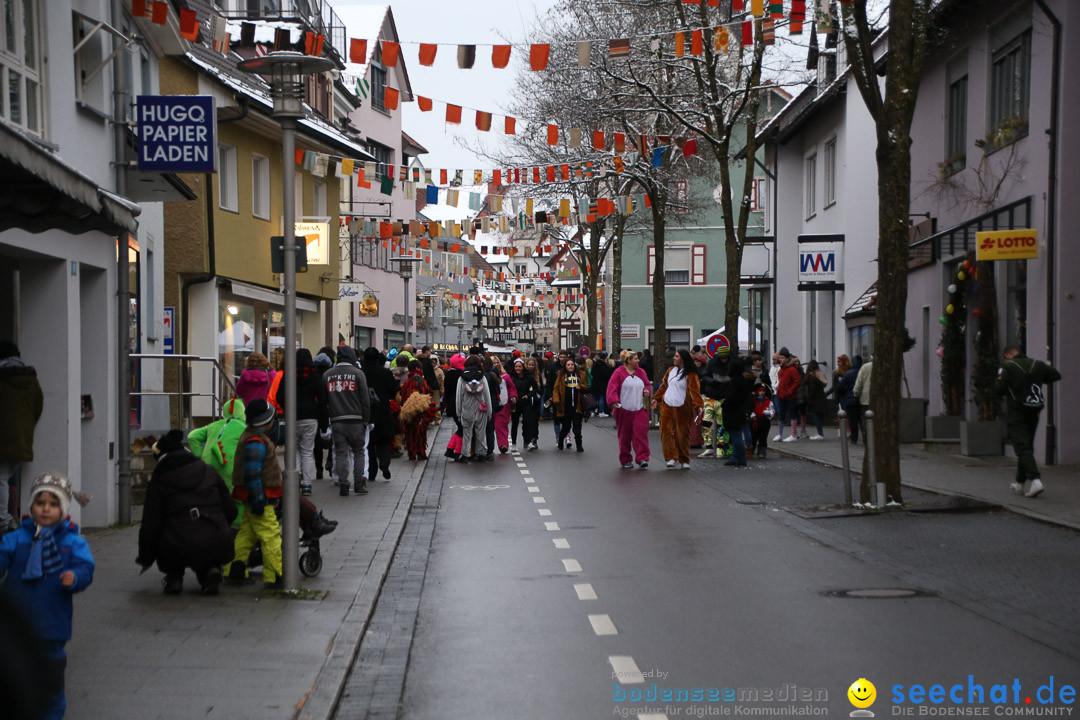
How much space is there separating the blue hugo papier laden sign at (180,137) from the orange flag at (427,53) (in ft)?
15.3

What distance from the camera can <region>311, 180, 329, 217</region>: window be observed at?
103ft

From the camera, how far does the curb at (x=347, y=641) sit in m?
6.17

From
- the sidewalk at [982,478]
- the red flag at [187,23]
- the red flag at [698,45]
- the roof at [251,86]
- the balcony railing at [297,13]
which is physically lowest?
the sidewalk at [982,478]

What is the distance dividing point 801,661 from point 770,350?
32772 mm

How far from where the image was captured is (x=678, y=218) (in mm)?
46375

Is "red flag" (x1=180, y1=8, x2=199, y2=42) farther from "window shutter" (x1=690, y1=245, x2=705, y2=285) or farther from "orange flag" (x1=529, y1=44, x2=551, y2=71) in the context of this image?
"window shutter" (x1=690, y1=245, x2=705, y2=285)

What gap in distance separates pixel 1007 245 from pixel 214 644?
14098mm

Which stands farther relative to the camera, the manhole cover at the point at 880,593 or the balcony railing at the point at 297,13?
the balcony railing at the point at 297,13

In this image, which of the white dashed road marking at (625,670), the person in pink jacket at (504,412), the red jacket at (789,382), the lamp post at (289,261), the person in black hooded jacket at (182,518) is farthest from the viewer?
the red jacket at (789,382)

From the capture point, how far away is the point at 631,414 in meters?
20.8

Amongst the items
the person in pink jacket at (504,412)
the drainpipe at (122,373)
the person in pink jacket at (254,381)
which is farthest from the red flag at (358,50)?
the person in pink jacket at (504,412)

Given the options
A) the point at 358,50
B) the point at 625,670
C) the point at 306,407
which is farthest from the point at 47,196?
the point at 358,50

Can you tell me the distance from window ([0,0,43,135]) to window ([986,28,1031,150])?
1397 cm
